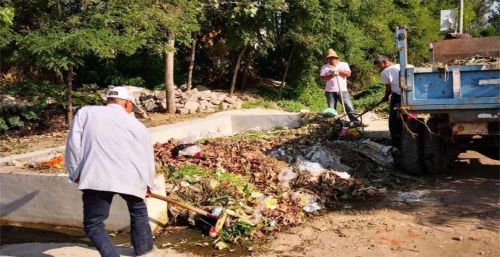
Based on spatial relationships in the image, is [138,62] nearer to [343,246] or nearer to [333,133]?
[333,133]

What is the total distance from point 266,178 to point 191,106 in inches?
245

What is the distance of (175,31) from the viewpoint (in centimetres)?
966

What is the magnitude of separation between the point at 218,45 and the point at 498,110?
33.9 feet

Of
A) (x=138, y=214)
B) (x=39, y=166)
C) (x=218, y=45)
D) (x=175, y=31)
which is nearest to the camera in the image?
(x=138, y=214)

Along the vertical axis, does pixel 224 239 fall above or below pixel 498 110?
below

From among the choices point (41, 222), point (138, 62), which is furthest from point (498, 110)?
point (138, 62)

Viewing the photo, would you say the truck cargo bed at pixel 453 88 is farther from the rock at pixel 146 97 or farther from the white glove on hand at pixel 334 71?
the rock at pixel 146 97

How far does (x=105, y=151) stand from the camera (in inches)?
161

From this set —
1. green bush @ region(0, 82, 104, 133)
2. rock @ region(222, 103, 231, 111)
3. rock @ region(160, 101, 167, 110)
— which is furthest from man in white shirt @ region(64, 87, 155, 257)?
rock @ region(222, 103, 231, 111)

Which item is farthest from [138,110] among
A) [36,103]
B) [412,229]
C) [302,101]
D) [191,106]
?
[302,101]

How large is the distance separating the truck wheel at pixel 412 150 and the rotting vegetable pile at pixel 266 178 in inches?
8.9

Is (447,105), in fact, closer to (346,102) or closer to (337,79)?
(346,102)

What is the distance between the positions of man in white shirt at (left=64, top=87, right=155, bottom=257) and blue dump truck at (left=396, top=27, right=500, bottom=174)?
3.68m

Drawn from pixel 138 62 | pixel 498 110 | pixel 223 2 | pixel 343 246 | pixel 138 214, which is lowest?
pixel 343 246
